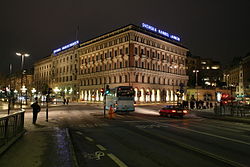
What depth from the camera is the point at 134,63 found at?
6162 centimetres

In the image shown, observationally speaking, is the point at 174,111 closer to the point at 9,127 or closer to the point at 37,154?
the point at 9,127

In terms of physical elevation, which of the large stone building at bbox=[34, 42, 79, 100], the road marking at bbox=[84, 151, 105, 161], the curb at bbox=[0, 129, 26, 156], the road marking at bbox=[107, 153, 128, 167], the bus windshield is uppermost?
the large stone building at bbox=[34, 42, 79, 100]

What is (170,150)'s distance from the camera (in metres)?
8.63

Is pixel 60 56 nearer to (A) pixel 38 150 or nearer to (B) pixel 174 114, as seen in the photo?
(B) pixel 174 114

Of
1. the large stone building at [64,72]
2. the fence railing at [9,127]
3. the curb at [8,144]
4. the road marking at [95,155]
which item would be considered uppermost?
the large stone building at [64,72]

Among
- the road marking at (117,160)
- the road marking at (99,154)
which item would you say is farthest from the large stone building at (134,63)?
the road marking at (117,160)

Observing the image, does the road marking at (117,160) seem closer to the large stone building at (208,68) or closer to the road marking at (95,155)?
the road marking at (95,155)

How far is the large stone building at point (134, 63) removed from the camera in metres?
61.4

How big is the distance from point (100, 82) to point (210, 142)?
63.2m

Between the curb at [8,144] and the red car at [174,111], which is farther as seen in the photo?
the red car at [174,111]

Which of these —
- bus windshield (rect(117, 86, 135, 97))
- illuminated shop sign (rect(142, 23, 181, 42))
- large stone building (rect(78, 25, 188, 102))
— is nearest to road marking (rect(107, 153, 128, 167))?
bus windshield (rect(117, 86, 135, 97))

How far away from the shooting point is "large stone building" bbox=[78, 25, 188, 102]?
61406 millimetres

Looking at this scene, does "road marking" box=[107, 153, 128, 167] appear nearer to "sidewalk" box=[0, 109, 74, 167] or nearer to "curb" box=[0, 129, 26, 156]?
"sidewalk" box=[0, 109, 74, 167]

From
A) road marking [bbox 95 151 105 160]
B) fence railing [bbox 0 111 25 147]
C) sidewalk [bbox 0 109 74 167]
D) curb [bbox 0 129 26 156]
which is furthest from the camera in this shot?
fence railing [bbox 0 111 25 147]
